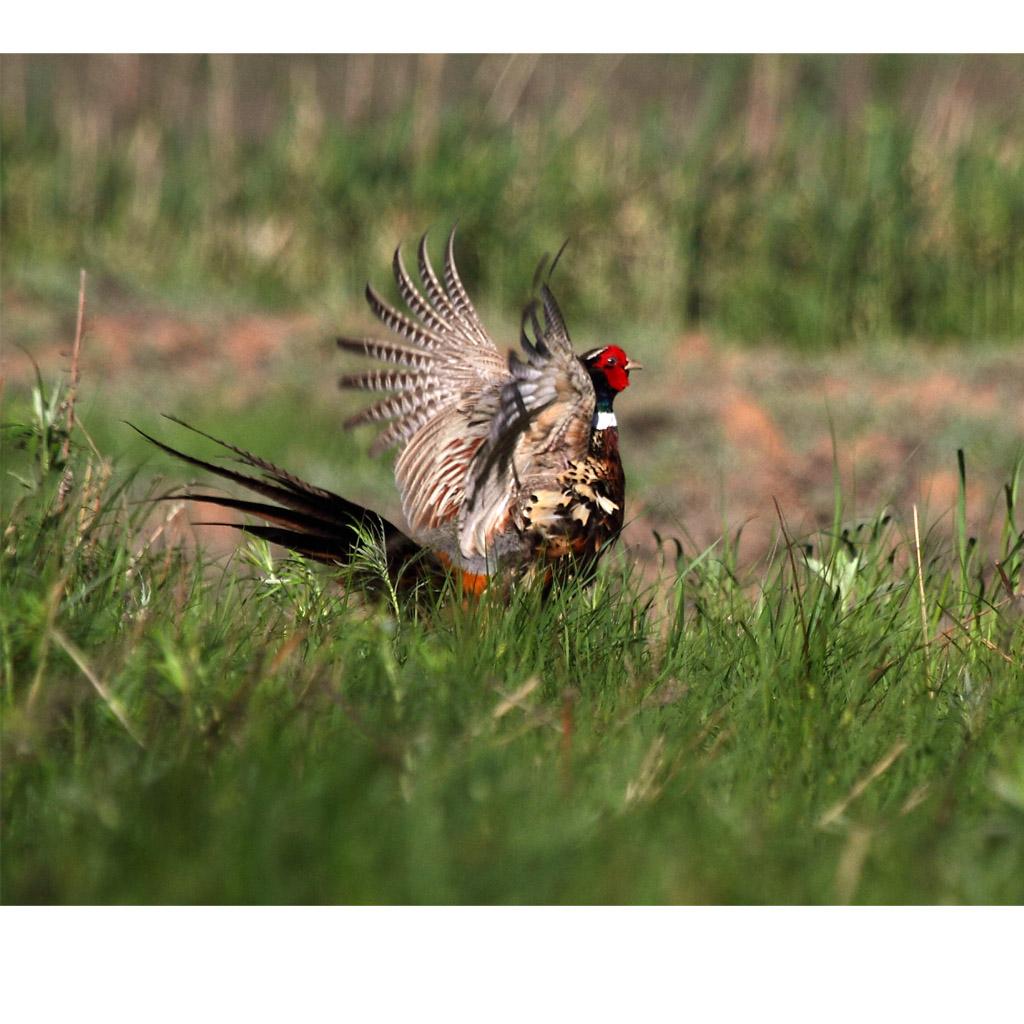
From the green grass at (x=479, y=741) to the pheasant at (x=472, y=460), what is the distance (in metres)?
0.19

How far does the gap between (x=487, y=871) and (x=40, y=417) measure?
177 centimetres

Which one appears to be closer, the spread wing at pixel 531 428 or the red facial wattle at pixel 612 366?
the spread wing at pixel 531 428

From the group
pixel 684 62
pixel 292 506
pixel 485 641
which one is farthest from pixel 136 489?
pixel 684 62

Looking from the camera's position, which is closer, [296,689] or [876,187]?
[296,689]

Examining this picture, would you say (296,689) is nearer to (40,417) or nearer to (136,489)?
(40,417)

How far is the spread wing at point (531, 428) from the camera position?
2736 mm

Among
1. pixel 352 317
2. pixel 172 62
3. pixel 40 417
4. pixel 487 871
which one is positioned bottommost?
pixel 487 871

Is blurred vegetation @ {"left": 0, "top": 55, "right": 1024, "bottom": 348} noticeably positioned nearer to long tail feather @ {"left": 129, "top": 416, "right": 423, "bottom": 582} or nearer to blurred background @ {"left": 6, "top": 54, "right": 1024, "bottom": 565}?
blurred background @ {"left": 6, "top": 54, "right": 1024, "bottom": 565}

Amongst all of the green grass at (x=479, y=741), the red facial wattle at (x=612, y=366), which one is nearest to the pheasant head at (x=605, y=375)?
the red facial wattle at (x=612, y=366)

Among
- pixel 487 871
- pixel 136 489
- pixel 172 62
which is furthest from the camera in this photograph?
pixel 172 62

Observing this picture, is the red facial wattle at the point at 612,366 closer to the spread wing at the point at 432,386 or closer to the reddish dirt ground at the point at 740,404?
the spread wing at the point at 432,386

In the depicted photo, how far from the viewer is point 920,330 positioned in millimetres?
9820

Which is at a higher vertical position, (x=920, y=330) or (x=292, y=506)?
(x=920, y=330)

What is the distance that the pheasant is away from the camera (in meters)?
2.82
